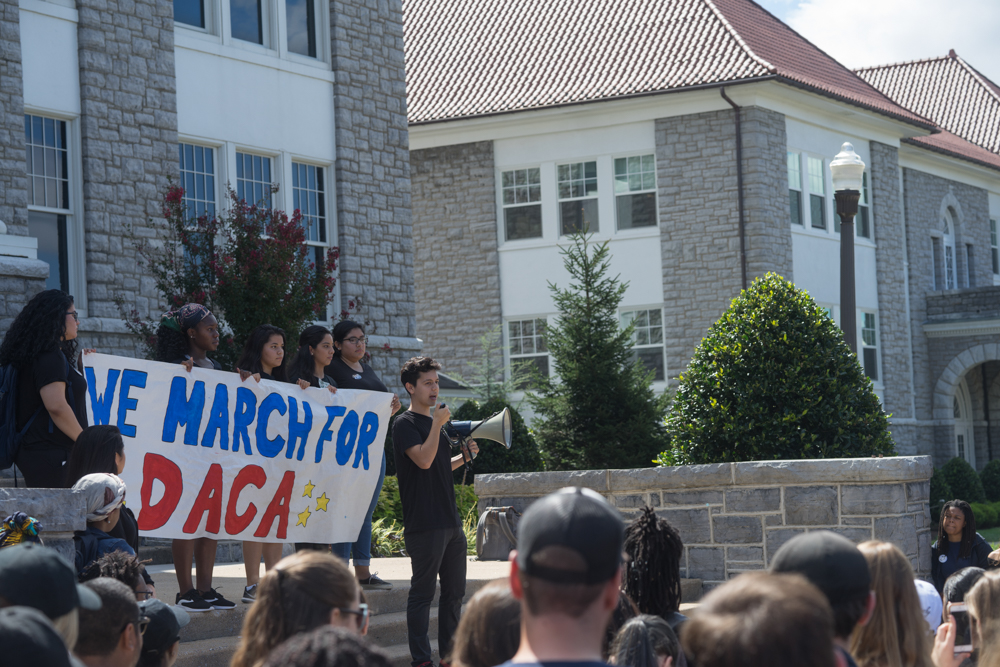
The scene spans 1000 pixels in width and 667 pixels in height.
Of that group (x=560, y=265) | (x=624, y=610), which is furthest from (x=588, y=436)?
(x=624, y=610)

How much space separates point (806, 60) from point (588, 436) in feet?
44.0

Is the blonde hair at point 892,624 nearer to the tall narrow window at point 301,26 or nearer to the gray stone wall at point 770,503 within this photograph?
the gray stone wall at point 770,503

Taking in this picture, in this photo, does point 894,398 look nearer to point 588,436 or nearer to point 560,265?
point 560,265

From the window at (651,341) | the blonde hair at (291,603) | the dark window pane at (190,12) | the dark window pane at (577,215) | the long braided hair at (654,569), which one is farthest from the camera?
the dark window pane at (577,215)

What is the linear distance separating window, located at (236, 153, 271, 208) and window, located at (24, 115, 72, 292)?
258 cm

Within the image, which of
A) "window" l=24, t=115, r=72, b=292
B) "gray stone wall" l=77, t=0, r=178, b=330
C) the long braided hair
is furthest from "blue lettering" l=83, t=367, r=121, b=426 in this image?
"window" l=24, t=115, r=72, b=292

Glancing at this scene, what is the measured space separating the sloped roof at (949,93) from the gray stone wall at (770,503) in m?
30.7

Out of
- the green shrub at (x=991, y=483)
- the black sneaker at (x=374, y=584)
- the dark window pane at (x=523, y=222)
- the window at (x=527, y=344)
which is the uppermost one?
the dark window pane at (x=523, y=222)

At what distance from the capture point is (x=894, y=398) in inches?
1157

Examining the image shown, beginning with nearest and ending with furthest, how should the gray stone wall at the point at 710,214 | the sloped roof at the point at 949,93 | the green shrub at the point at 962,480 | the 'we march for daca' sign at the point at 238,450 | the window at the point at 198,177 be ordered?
1. the 'we march for daca' sign at the point at 238,450
2. the window at the point at 198,177
3. the gray stone wall at the point at 710,214
4. the green shrub at the point at 962,480
5. the sloped roof at the point at 949,93

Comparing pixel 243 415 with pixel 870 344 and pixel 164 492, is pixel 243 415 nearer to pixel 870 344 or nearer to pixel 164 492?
pixel 164 492

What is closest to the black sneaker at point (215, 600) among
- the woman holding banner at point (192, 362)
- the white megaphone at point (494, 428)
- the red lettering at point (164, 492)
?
the woman holding banner at point (192, 362)

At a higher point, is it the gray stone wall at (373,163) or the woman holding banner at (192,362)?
the gray stone wall at (373,163)

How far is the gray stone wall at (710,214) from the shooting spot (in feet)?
80.3
